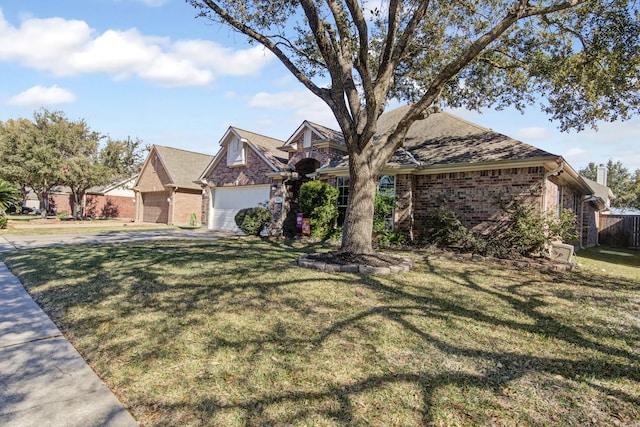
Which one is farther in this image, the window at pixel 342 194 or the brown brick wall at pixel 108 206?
the brown brick wall at pixel 108 206

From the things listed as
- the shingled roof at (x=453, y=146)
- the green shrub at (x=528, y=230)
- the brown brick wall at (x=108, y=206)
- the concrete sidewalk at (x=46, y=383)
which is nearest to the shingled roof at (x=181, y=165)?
the brown brick wall at (x=108, y=206)

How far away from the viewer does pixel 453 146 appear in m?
12.7

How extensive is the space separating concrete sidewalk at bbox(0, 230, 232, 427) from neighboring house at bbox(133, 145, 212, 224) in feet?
67.4

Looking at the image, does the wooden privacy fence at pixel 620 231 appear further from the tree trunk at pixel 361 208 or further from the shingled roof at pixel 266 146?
the tree trunk at pixel 361 208

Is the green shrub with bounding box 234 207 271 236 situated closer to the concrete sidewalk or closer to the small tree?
the concrete sidewalk

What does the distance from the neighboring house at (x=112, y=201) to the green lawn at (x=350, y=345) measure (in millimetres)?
28760

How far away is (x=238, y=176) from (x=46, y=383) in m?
16.2

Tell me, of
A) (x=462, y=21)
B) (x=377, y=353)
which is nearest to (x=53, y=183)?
(x=462, y=21)

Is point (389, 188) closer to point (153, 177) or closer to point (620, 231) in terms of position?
point (620, 231)

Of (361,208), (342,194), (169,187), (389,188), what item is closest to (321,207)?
(342,194)

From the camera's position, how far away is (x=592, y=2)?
8250 mm

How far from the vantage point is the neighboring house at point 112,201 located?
32531 millimetres

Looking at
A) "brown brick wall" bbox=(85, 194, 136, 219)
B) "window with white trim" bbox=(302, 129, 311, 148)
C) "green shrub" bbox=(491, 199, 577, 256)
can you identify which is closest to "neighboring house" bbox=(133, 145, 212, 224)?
"brown brick wall" bbox=(85, 194, 136, 219)

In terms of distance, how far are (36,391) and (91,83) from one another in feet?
46.2
